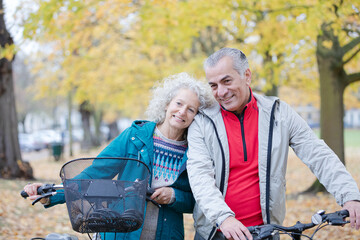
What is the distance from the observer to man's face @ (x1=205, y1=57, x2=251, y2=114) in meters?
2.74

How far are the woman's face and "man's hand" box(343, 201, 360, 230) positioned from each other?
120 cm

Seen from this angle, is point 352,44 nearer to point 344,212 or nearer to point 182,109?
point 182,109

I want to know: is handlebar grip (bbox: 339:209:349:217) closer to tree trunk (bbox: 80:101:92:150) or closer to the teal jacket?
the teal jacket

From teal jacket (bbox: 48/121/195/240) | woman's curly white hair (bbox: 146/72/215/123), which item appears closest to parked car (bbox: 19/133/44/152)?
woman's curly white hair (bbox: 146/72/215/123)

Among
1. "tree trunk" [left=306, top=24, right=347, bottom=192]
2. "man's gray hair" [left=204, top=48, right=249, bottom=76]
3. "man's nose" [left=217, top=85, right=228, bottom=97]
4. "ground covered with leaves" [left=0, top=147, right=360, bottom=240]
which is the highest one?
"man's gray hair" [left=204, top=48, right=249, bottom=76]

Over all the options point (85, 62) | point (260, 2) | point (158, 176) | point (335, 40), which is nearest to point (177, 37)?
point (260, 2)

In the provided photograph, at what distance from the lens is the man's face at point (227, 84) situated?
2740 mm

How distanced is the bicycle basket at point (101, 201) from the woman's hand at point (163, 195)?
1.06 ft

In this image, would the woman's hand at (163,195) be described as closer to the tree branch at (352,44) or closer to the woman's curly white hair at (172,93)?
the woman's curly white hair at (172,93)

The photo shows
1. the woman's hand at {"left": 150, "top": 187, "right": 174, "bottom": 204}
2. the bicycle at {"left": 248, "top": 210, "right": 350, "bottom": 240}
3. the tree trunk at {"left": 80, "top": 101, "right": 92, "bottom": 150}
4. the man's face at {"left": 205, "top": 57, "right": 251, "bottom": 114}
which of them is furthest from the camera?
the tree trunk at {"left": 80, "top": 101, "right": 92, "bottom": 150}

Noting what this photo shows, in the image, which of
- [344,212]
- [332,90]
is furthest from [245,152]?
[332,90]

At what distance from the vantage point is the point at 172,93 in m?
3.21

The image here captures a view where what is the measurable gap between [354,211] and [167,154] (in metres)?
1.34

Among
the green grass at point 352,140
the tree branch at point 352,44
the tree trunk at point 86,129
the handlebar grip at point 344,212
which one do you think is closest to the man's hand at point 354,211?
the handlebar grip at point 344,212
